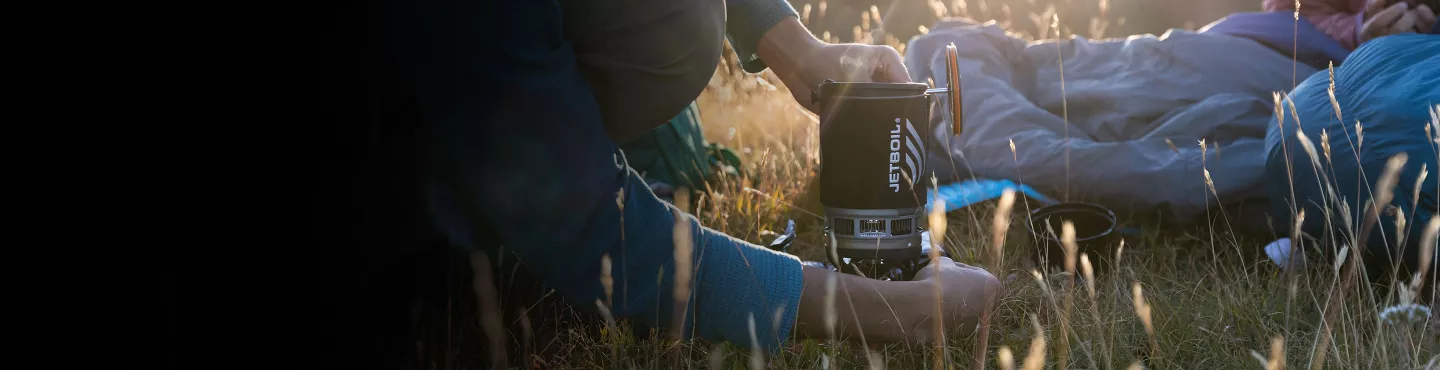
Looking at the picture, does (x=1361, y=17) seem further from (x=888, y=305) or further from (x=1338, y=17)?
(x=888, y=305)

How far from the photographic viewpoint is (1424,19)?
2.25 metres

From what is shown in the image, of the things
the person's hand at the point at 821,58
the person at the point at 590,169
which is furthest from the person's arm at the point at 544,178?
the person's hand at the point at 821,58

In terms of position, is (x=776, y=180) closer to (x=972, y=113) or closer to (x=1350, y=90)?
(x=972, y=113)

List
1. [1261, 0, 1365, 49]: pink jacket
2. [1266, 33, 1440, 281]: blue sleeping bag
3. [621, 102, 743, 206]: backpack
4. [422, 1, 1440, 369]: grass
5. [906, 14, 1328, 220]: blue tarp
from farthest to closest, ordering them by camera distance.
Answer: [1261, 0, 1365, 49]: pink jacket, [906, 14, 1328, 220]: blue tarp, [621, 102, 743, 206]: backpack, [1266, 33, 1440, 281]: blue sleeping bag, [422, 1, 1440, 369]: grass

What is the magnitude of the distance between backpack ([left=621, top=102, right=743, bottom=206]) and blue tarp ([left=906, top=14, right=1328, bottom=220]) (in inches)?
23.7

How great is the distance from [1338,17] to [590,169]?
7.70 ft

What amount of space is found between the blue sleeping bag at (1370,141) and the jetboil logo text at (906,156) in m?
0.59

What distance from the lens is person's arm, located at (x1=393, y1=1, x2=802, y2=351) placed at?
3.15 feet

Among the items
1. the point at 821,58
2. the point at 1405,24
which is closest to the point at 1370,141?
the point at 1405,24

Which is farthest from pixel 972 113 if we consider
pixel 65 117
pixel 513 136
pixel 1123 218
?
pixel 65 117

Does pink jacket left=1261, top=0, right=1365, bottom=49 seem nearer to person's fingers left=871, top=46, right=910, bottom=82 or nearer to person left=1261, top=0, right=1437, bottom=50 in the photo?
person left=1261, top=0, right=1437, bottom=50

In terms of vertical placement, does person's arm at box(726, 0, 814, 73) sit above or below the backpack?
above

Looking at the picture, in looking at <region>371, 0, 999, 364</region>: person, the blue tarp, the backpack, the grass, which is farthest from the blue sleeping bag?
the backpack

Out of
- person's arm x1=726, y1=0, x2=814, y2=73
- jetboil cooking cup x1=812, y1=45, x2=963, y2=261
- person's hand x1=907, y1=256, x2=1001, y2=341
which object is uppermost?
person's arm x1=726, y1=0, x2=814, y2=73
